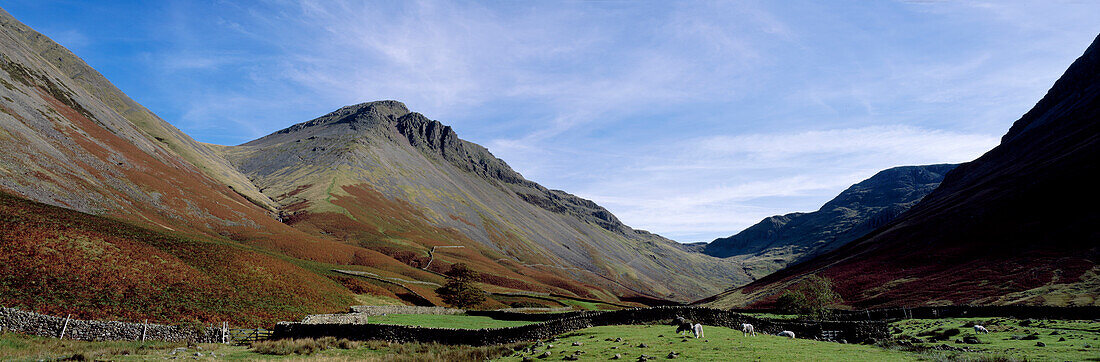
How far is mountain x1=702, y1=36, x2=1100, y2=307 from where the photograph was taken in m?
56.8

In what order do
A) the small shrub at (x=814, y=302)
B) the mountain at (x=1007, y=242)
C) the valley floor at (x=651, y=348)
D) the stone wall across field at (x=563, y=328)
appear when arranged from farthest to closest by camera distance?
the mountain at (x=1007, y=242) → the small shrub at (x=814, y=302) → the stone wall across field at (x=563, y=328) → the valley floor at (x=651, y=348)

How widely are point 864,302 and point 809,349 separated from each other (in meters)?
61.4

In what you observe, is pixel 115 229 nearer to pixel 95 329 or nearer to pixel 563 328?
pixel 95 329

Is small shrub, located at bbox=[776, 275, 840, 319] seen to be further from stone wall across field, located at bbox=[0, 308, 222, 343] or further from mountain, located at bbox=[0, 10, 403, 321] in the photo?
stone wall across field, located at bbox=[0, 308, 222, 343]

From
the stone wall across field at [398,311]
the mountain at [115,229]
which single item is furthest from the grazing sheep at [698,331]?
the stone wall across field at [398,311]

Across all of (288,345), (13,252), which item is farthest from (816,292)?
(13,252)

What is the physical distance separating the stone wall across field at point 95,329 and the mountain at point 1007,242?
3114 inches

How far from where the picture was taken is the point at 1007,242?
7475 cm

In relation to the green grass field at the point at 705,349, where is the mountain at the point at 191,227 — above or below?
above

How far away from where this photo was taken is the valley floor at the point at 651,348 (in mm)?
18906

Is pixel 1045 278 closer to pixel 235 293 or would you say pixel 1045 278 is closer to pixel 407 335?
pixel 407 335

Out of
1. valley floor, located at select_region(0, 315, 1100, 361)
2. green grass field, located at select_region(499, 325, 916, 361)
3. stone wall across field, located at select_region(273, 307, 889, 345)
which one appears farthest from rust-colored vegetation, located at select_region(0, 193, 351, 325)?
green grass field, located at select_region(499, 325, 916, 361)

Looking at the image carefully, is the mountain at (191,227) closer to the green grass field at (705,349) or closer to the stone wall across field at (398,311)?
the stone wall across field at (398,311)

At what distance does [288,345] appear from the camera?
30.4 metres
